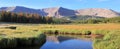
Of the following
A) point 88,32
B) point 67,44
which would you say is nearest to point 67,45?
point 67,44

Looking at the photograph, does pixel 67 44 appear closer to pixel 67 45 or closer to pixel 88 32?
pixel 67 45

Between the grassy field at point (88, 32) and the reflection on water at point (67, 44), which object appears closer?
the grassy field at point (88, 32)

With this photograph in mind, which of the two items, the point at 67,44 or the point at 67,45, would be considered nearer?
the point at 67,45

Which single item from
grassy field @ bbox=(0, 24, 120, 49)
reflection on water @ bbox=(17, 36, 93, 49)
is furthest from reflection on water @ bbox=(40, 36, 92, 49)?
grassy field @ bbox=(0, 24, 120, 49)

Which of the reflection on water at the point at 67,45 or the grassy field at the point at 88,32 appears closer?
the grassy field at the point at 88,32

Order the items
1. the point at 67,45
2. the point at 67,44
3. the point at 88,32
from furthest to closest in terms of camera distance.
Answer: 1. the point at 88,32
2. the point at 67,44
3. the point at 67,45

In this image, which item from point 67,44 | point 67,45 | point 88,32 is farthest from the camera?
point 88,32

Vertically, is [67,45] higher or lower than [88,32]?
higher

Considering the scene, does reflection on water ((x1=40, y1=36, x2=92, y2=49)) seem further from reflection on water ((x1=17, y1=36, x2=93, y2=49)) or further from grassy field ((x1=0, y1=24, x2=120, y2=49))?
grassy field ((x1=0, y1=24, x2=120, y2=49))

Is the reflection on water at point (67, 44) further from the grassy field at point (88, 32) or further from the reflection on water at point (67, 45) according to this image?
the grassy field at point (88, 32)

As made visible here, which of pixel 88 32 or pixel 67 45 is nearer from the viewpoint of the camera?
pixel 67 45

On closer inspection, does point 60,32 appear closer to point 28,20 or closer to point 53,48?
point 53,48

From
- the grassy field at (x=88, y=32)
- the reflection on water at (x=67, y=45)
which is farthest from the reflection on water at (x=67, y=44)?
the grassy field at (x=88, y=32)

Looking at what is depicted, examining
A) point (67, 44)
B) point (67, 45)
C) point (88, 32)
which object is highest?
point (67, 45)
